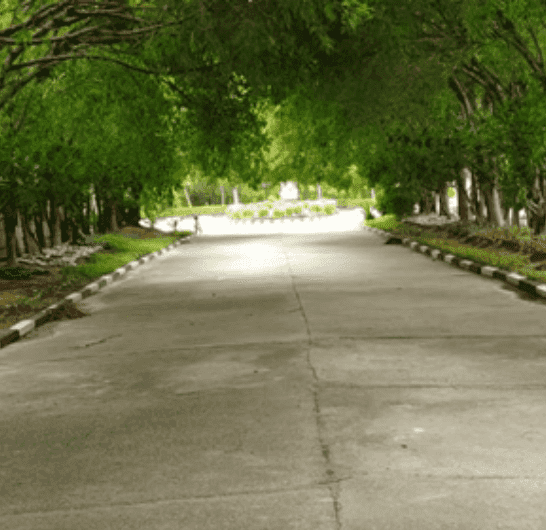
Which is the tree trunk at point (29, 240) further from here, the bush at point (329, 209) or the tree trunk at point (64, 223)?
the bush at point (329, 209)

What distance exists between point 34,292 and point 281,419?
10.4m

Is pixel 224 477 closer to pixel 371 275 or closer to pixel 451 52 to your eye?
pixel 371 275

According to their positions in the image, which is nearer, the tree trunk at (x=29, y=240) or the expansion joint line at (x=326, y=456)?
the expansion joint line at (x=326, y=456)

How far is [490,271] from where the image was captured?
708 inches

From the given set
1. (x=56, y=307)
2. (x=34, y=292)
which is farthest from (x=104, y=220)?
(x=56, y=307)

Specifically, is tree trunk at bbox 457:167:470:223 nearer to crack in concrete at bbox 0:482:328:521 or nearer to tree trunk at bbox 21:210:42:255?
tree trunk at bbox 21:210:42:255

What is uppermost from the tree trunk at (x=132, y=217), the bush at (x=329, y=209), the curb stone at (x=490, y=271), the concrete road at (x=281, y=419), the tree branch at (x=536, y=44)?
the tree branch at (x=536, y=44)

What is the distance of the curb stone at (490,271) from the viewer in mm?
14664

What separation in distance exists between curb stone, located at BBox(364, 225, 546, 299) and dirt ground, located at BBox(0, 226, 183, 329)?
7.06 meters

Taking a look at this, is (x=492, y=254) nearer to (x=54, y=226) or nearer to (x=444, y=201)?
(x=54, y=226)

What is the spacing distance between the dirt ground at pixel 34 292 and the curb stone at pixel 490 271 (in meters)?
7.06

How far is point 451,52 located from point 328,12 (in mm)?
8027

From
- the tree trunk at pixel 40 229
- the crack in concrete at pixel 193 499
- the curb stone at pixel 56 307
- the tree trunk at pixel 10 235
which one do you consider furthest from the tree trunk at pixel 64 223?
the crack in concrete at pixel 193 499

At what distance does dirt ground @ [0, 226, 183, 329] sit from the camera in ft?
44.1
